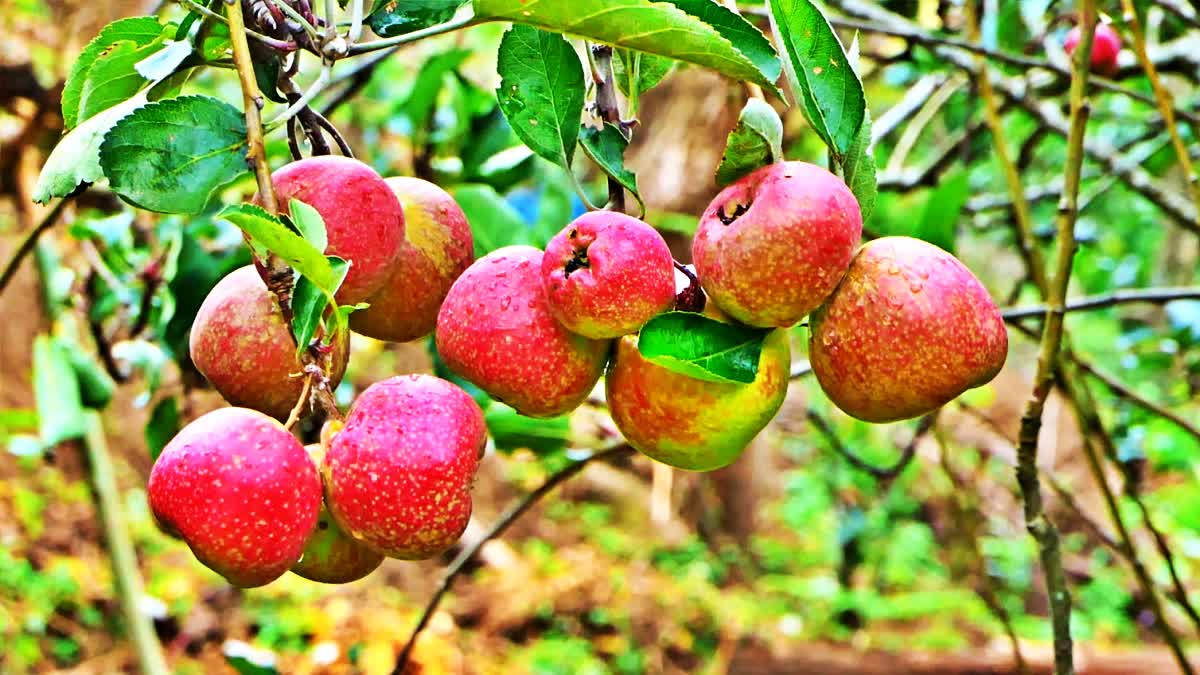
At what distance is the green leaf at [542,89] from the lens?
1.93 feet

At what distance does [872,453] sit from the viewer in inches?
155

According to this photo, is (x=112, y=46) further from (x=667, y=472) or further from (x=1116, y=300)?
(x=667, y=472)

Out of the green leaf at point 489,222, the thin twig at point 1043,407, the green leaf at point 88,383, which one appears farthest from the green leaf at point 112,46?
the green leaf at point 88,383

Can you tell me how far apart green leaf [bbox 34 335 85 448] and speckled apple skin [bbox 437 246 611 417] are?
85 cm

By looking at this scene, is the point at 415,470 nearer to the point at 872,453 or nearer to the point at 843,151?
the point at 843,151

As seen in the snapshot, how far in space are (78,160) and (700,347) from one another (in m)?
0.35

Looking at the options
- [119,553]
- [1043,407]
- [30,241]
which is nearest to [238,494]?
[1043,407]

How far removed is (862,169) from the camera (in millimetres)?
590

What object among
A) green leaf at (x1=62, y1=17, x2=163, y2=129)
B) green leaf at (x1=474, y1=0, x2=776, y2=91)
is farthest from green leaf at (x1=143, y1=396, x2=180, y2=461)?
green leaf at (x1=474, y1=0, x2=776, y2=91)

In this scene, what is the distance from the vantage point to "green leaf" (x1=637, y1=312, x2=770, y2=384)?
49 centimetres

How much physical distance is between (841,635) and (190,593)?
6.08ft

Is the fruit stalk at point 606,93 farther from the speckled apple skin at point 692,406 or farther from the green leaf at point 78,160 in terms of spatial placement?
the green leaf at point 78,160

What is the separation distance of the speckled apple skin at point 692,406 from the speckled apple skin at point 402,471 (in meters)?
0.11

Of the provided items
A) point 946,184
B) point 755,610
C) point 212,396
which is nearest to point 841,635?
point 755,610
